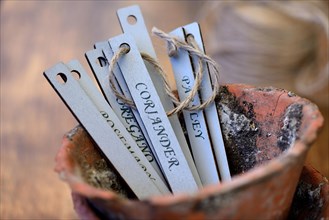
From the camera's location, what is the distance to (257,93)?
0.53m

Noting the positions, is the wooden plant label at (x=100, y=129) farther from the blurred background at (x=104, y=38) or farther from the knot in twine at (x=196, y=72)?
the blurred background at (x=104, y=38)

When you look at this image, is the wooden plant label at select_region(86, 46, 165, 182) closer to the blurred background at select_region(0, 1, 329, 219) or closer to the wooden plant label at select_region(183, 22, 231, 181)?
the wooden plant label at select_region(183, 22, 231, 181)

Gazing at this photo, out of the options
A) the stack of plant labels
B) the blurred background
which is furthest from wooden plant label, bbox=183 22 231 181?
the blurred background

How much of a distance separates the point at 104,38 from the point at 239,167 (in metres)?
0.71

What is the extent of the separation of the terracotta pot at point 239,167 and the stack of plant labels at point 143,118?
2cm

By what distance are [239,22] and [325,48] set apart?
7.8 inches

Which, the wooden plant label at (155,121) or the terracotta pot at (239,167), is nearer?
the terracotta pot at (239,167)

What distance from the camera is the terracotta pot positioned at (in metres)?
0.37

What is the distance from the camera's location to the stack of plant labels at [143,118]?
510mm

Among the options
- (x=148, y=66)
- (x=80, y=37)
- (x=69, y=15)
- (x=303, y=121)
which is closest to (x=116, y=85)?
(x=148, y=66)

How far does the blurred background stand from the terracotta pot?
0.34 metres

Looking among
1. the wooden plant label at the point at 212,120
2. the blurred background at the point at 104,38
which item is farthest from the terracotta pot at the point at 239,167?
the blurred background at the point at 104,38

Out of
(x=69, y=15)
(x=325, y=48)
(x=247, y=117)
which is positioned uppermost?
(x=247, y=117)

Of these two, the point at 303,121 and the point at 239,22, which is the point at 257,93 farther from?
the point at 239,22
